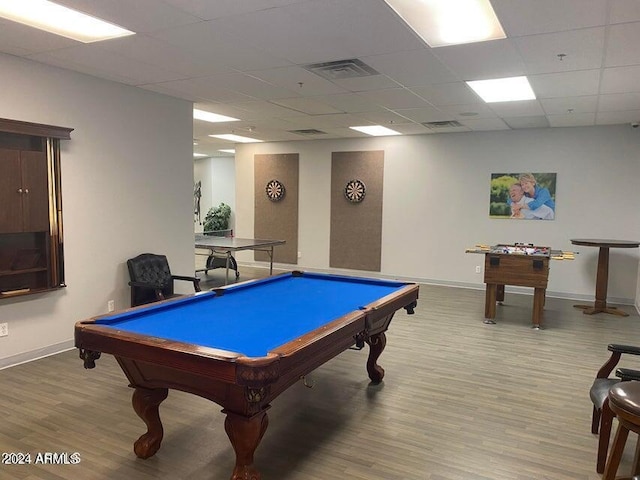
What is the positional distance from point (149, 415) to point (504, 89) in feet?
14.9

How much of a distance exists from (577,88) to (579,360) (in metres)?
2.74

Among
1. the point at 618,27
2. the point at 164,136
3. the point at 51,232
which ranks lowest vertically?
the point at 51,232

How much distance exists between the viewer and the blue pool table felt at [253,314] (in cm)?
236

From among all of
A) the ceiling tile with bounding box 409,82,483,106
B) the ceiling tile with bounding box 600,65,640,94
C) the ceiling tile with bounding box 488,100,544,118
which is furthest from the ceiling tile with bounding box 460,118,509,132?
the ceiling tile with bounding box 600,65,640,94

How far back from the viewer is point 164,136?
17.8ft

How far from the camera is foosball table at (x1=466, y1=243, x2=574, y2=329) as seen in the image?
5.52 metres

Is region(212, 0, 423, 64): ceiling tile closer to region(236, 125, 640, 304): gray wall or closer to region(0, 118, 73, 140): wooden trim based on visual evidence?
region(0, 118, 73, 140): wooden trim

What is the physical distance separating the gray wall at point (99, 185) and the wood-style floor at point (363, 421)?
45 cm

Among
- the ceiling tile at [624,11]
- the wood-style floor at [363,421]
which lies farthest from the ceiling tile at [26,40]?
the ceiling tile at [624,11]

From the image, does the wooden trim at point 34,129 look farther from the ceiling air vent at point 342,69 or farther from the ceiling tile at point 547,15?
the ceiling tile at point 547,15

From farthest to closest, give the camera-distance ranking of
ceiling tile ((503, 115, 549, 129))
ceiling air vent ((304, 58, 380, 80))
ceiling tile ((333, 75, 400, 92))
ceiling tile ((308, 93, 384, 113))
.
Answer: ceiling tile ((503, 115, 549, 129)) → ceiling tile ((308, 93, 384, 113)) → ceiling tile ((333, 75, 400, 92)) → ceiling air vent ((304, 58, 380, 80))

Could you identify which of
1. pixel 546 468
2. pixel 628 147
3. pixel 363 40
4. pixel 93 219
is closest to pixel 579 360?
pixel 546 468

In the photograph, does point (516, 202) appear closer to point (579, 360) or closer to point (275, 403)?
point (579, 360)

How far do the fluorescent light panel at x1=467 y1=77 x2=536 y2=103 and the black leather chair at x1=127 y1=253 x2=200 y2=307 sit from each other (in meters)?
3.59
